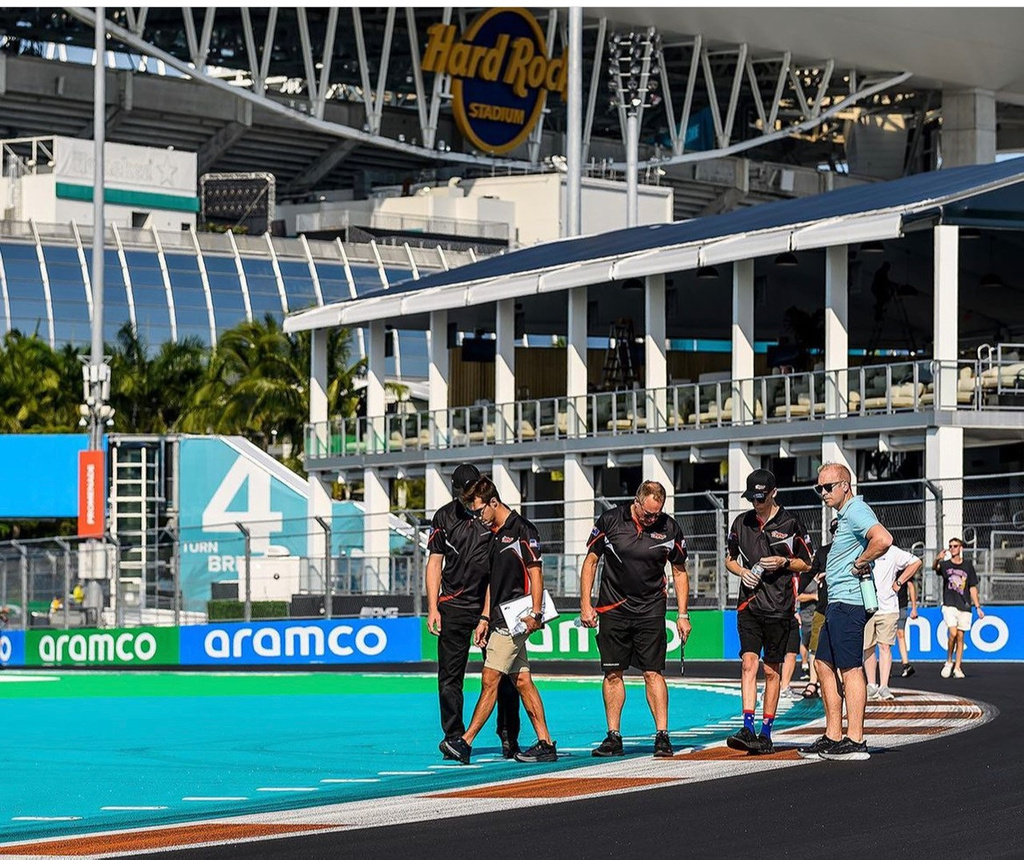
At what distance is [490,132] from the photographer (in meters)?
102

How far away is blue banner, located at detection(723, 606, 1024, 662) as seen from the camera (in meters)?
26.8

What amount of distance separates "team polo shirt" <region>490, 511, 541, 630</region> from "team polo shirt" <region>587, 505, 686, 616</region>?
0.42m

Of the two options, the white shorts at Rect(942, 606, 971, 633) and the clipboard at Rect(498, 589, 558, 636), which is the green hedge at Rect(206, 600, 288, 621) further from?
the clipboard at Rect(498, 589, 558, 636)

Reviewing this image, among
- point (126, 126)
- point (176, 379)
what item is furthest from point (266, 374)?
point (126, 126)

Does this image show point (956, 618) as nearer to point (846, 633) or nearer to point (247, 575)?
point (846, 633)

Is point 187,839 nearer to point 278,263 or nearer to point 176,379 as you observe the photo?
point 176,379

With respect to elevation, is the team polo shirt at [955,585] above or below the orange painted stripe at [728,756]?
above

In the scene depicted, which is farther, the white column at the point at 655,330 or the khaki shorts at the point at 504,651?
the white column at the point at 655,330

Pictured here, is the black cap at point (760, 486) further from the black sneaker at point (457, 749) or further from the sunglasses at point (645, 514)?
the black sneaker at point (457, 749)

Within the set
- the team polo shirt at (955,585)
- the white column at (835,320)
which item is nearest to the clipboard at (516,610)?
the team polo shirt at (955,585)

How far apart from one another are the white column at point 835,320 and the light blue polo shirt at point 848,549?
2530 centimetres

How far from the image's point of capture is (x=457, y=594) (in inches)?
543

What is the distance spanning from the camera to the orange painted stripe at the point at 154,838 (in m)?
9.88

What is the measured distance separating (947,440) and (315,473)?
835 inches
